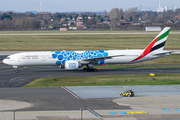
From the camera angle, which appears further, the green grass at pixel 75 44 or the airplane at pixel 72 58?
the green grass at pixel 75 44

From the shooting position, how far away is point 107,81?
40031 mm

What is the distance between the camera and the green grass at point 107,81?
38.4m

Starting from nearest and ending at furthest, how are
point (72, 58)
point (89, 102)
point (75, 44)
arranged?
1. point (89, 102)
2. point (72, 58)
3. point (75, 44)

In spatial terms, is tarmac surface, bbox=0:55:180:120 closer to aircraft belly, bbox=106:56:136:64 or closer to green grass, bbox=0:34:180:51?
aircraft belly, bbox=106:56:136:64

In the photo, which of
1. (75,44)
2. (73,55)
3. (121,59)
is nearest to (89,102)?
(73,55)

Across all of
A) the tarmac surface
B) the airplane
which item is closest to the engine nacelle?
the airplane

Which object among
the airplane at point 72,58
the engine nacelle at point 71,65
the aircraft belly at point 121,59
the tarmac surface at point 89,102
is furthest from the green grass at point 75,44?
the tarmac surface at point 89,102

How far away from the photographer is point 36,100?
28.5 meters

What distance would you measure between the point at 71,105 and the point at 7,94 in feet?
32.3

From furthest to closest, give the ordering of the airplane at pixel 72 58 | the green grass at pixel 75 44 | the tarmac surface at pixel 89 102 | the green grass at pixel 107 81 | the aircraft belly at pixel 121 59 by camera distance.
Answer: the green grass at pixel 75 44, the aircraft belly at pixel 121 59, the airplane at pixel 72 58, the green grass at pixel 107 81, the tarmac surface at pixel 89 102

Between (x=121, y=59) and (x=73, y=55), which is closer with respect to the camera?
(x=73, y=55)

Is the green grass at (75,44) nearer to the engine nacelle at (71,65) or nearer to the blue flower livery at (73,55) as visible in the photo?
the blue flower livery at (73,55)

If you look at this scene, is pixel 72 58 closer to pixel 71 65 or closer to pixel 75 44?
pixel 71 65

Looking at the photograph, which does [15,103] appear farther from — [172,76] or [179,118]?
[172,76]
